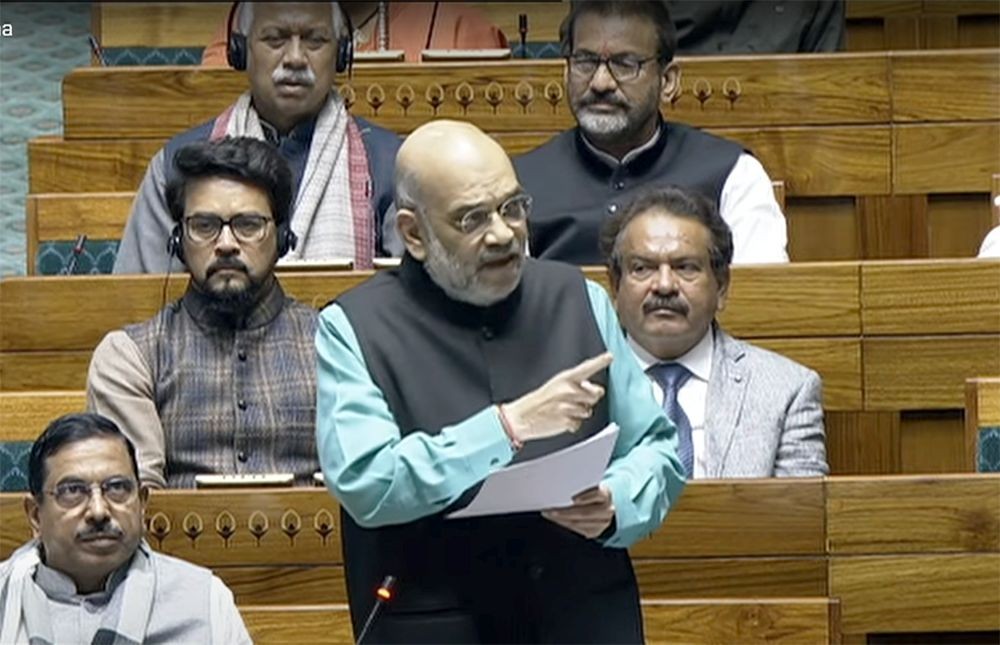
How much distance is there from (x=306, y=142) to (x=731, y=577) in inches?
46.5

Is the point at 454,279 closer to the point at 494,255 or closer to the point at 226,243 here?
the point at 494,255

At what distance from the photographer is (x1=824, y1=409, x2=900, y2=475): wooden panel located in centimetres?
441

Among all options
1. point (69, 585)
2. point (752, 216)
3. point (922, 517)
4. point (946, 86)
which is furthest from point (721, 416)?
point (946, 86)

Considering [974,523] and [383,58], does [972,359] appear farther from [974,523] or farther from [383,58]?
[383,58]

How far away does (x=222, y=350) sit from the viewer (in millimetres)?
4039

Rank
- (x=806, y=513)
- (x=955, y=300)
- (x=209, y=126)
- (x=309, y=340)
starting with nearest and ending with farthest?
(x=806, y=513)
(x=309, y=340)
(x=955, y=300)
(x=209, y=126)

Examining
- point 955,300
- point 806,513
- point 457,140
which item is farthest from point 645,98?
point 457,140

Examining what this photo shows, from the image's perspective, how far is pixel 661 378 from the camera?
3.90 meters

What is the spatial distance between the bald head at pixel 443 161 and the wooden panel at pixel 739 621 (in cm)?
88

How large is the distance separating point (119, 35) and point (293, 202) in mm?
1587

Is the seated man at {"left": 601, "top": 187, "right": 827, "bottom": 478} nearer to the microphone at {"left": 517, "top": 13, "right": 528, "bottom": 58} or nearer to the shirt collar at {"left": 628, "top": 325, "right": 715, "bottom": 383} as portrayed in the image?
the shirt collar at {"left": 628, "top": 325, "right": 715, "bottom": 383}

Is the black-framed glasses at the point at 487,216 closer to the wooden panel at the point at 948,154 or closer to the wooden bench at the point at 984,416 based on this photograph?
the wooden bench at the point at 984,416

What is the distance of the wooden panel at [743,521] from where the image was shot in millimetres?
3766

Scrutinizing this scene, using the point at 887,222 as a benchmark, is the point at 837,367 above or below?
below
